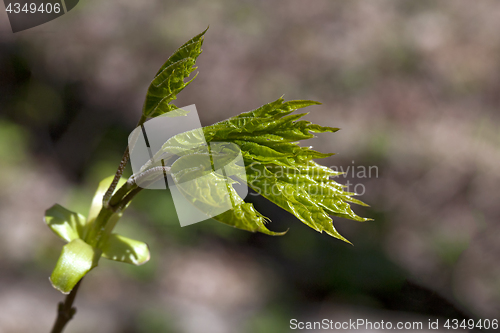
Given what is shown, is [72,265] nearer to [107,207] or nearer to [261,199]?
[107,207]

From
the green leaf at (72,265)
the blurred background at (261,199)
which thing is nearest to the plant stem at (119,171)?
the green leaf at (72,265)

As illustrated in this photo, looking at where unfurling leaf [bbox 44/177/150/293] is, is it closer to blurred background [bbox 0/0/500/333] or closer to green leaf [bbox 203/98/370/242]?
green leaf [bbox 203/98/370/242]

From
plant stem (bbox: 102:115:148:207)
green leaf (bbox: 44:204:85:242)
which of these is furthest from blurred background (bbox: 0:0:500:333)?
plant stem (bbox: 102:115:148:207)

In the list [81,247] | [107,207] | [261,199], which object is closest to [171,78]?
[107,207]

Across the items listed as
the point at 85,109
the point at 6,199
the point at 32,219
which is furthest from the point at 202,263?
the point at 85,109

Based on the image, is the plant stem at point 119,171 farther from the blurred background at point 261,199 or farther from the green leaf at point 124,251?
the blurred background at point 261,199

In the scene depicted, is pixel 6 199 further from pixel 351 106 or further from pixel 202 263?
pixel 351 106
